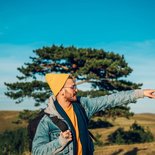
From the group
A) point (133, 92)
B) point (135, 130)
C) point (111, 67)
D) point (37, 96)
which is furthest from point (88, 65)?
point (133, 92)

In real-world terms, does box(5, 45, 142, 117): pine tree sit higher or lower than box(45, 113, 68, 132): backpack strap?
higher

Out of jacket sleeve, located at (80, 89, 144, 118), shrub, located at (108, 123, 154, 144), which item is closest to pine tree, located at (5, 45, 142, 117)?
shrub, located at (108, 123, 154, 144)

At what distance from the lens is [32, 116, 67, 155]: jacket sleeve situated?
10.9 feet

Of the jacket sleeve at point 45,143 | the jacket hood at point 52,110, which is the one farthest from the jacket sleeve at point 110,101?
the jacket sleeve at point 45,143

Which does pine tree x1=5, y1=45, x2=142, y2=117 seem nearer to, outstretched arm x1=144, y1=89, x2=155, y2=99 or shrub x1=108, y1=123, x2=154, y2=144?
shrub x1=108, y1=123, x2=154, y2=144

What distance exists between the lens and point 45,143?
11.4 feet

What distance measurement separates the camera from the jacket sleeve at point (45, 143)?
131 inches

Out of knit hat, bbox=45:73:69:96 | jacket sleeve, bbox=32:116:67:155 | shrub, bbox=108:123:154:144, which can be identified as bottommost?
jacket sleeve, bbox=32:116:67:155

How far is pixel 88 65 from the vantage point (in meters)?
23.9

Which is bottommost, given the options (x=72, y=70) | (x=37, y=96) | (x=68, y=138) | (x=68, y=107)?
(x=68, y=138)

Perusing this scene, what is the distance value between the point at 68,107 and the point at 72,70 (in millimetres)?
21941

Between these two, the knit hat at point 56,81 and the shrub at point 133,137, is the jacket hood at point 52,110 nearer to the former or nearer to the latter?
the knit hat at point 56,81

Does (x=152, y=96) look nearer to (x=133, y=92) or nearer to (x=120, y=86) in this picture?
(x=133, y=92)

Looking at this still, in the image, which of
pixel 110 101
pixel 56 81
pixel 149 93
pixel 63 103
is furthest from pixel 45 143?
pixel 149 93
